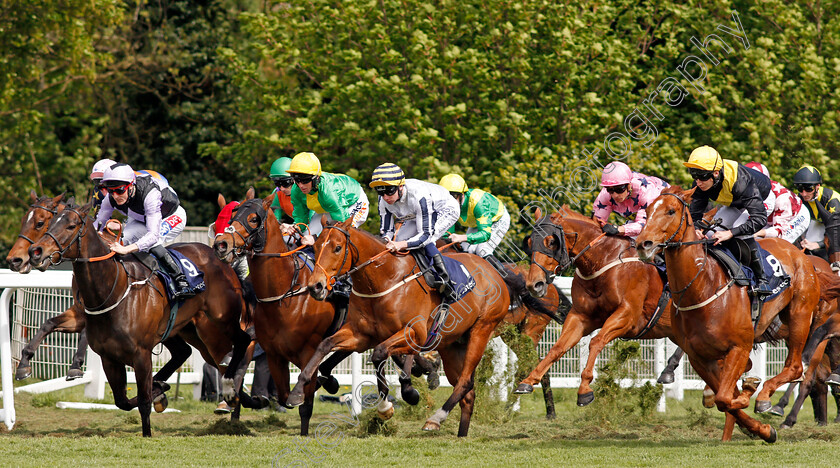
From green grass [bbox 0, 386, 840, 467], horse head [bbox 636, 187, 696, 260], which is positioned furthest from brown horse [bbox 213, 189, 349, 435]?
horse head [bbox 636, 187, 696, 260]

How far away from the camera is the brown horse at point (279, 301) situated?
27.1 feet

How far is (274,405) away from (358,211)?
10.4 ft

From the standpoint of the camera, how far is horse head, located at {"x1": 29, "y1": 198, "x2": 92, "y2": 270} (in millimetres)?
7602

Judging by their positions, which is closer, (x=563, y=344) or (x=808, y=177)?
(x=563, y=344)

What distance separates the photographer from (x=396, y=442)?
8.04 metres

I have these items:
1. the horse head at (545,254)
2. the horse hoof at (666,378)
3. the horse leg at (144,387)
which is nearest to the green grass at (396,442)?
the horse leg at (144,387)

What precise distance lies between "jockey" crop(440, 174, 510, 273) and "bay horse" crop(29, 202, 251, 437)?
8.72 feet

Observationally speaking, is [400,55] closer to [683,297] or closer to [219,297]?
[219,297]

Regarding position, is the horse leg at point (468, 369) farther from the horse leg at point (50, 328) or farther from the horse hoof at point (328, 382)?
the horse leg at point (50, 328)

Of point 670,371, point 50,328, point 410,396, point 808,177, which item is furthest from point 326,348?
point 808,177

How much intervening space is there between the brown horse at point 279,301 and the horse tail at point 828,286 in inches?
173

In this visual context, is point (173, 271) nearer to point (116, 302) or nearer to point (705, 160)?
point (116, 302)

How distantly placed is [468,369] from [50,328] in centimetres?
360

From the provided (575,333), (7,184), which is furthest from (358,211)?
(7,184)
